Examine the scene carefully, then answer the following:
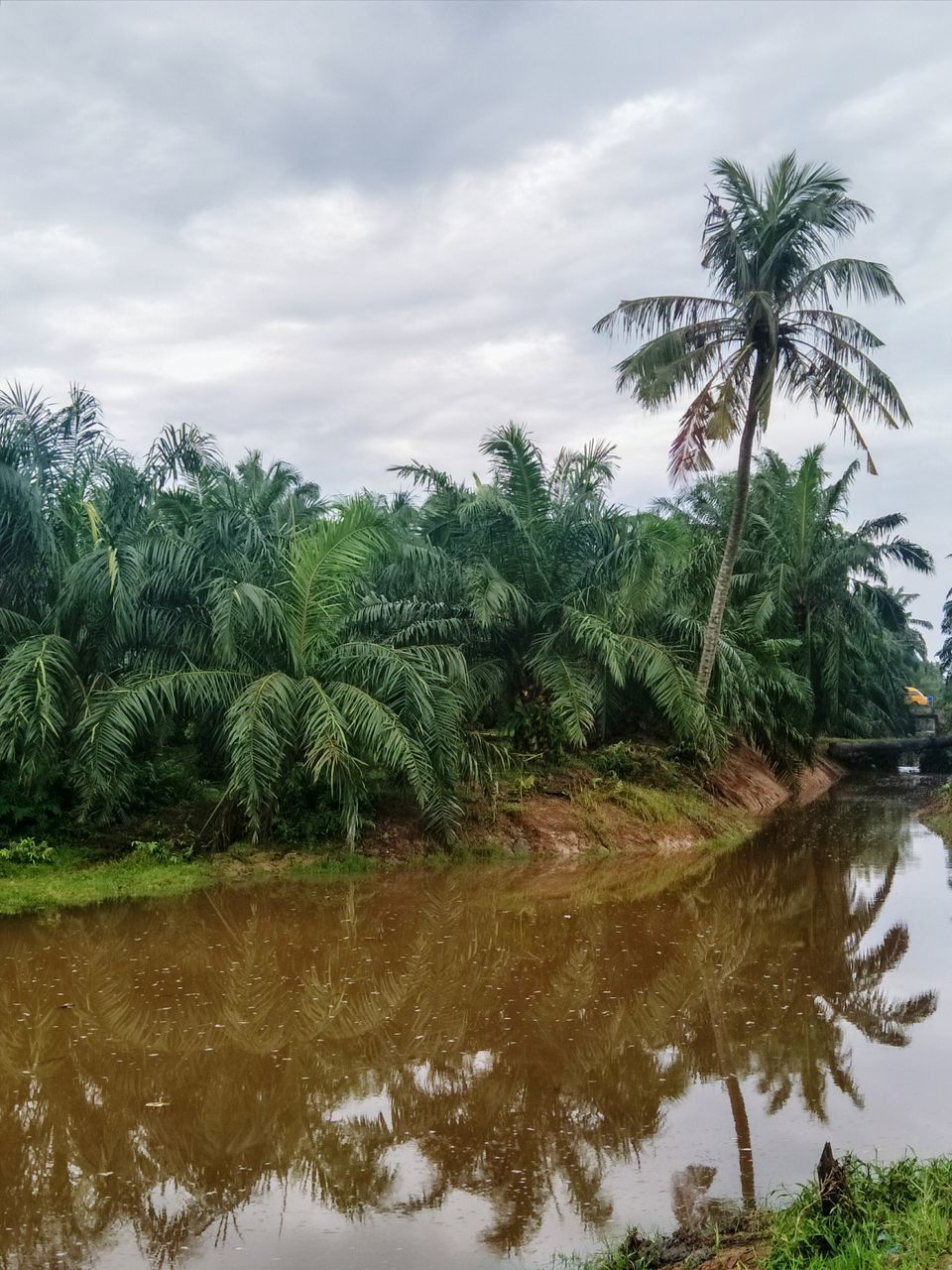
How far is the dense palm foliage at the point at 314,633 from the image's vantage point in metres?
11.8

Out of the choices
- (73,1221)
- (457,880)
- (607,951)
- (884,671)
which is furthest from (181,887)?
(884,671)

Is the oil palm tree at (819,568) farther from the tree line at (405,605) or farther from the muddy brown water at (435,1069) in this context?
the muddy brown water at (435,1069)

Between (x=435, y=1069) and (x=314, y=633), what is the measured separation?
722 centimetres

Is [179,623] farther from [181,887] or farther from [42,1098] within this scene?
[42,1098]

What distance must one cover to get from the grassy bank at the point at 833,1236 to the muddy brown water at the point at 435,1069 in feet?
1.03

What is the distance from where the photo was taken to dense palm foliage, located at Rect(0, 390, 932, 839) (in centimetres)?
1182

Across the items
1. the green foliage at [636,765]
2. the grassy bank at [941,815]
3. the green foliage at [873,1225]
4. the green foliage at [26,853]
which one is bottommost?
the green foliage at [873,1225]

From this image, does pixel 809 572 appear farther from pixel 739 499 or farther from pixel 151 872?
pixel 151 872

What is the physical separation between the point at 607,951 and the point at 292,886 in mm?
4076

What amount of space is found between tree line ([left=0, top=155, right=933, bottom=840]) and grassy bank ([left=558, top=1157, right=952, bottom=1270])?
320 inches

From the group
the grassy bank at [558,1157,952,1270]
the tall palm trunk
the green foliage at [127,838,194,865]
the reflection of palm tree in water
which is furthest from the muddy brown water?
the tall palm trunk

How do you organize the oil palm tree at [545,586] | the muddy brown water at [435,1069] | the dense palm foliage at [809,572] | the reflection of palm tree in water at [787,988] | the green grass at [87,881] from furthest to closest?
1. the dense palm foliage at [809,572]
2. the oil palm tree at [545,586]
3. the green grass at [87,881]
4. the reflection of palm tree in water at [787,988]
5. the muddy brown water at [435,1069]

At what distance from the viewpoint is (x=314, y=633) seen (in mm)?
12812

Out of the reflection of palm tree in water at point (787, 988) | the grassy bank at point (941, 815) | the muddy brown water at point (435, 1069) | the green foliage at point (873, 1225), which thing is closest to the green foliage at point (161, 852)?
the muddy brown water at point (435, 1069)
